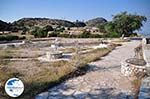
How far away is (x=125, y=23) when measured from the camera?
32562 mm

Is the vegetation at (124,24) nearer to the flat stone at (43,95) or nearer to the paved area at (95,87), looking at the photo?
the paved area at (95,87)

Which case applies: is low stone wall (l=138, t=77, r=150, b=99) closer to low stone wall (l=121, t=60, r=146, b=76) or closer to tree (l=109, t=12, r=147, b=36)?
low stone wall (l=121, t=60, r=146, b=76)

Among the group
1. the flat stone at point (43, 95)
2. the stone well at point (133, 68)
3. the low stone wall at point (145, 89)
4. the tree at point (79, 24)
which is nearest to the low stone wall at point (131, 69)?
the stone well at point (133, 68)

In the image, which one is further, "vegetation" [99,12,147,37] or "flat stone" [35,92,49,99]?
"vegetation" [99,12,147,37]

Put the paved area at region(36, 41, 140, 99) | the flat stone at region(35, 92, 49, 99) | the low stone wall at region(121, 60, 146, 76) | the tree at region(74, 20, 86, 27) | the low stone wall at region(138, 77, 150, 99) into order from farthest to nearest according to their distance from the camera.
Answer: the tree at region(74, 20, 86, 27), the low stone wall at region(121, 60, 146, 76), the paved area at region(36, 41, 140, 99), the flat stone at region(35, 92, 49, 99), the low stone wall at region(138, 77, 150, 99)

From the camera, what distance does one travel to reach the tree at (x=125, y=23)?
3203 centimetres

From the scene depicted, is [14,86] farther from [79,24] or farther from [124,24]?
[79,24]

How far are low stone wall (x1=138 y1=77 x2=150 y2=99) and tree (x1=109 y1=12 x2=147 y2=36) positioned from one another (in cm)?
2547

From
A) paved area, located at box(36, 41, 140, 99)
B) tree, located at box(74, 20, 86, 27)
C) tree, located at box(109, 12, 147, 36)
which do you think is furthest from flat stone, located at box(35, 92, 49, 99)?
tree, located at box(74, 20, 86, 27)

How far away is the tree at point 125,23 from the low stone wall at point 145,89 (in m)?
25.5

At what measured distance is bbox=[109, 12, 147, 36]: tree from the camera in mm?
32031

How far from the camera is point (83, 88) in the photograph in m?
6.60

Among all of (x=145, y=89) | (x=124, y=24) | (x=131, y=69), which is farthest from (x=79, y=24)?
(x=145, y=89)

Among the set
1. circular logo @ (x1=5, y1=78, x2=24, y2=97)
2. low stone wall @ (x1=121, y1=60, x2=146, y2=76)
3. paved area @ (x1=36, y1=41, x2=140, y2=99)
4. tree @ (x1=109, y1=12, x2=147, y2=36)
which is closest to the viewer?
circular logo @ (x1=5, y1=78, x2=24, y2=97)
